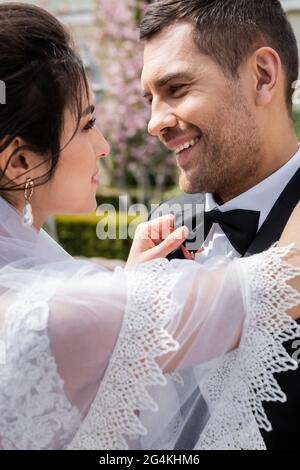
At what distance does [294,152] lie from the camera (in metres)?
1.98

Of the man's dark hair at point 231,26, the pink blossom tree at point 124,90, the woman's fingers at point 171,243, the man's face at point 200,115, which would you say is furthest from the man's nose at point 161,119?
the pink blossom tree at point 124,90

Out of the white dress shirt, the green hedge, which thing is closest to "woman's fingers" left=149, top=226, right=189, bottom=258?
the white dress shirt

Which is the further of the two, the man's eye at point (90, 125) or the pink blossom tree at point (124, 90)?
the pink blossom tree at point (124, 90)

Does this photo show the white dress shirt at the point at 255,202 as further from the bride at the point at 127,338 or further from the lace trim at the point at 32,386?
the lace trim at the point at 32,386

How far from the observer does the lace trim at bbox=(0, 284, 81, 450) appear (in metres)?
1.27

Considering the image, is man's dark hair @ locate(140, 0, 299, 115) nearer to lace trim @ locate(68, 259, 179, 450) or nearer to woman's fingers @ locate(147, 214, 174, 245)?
woman's fingers @ locate(147, 214, 174, 245)

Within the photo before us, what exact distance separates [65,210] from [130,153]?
1012cm

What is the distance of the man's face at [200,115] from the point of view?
6.45ft

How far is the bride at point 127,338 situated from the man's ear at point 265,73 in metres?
0.63

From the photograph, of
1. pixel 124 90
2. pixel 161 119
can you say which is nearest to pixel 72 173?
pixel 161 119

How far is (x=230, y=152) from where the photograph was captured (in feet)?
6.52

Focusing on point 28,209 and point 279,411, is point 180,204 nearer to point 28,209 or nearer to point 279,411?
point 28,209

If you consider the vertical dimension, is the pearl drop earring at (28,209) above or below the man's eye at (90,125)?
below

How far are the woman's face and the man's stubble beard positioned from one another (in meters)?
0.41
